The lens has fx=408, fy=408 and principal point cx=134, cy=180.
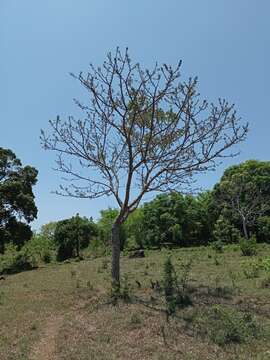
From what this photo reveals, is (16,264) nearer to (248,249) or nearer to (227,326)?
(248,249)

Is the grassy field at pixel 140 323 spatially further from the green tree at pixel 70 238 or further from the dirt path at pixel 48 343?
the green tree at pixel 70 238

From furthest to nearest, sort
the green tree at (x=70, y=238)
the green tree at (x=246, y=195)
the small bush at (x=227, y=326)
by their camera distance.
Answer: the green tree at (x=246, y=195) → the green tree at (x=70, y=238) → the small bush at (x=227, y=326)

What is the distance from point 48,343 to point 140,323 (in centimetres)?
206

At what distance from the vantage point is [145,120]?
13945mm

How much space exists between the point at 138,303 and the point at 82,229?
97.9ft

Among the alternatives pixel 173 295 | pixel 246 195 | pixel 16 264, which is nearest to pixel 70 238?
pixel 16 264

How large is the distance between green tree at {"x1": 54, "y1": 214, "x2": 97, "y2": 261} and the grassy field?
23679mm

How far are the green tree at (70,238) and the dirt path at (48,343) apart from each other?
90.7ft

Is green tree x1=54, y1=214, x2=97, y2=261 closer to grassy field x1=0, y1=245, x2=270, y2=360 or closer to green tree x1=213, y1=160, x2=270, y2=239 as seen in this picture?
green tree x1=213, y1=160, x2=270, y2=239

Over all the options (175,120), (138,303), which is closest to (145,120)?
(175,120)

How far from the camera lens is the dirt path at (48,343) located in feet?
25.2

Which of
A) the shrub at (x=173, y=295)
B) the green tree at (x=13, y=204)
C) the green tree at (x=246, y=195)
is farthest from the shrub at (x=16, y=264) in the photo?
the green tree at (x=246, y=195)

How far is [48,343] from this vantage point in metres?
8.55

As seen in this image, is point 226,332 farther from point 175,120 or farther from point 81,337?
point 175,120
